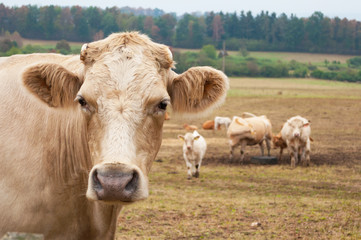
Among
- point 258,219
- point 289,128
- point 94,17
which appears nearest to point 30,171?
point 258,219

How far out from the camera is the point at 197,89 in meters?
4.54

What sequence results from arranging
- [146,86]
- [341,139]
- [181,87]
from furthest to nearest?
1. [341,139]
2. [181,87]
3. [146,86]

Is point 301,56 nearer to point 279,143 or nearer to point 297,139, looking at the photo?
point 279,143

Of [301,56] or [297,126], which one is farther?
[301,56]

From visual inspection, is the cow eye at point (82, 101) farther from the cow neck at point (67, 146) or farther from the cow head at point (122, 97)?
the cow neck at point (67, 146)

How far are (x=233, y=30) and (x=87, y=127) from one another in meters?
106

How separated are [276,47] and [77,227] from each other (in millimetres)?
98447

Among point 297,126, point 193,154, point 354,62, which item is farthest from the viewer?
point 354,62

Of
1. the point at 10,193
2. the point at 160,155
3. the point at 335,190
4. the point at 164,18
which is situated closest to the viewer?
the point at 10,193

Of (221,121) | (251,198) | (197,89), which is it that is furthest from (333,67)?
(197,89)

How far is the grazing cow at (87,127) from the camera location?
3.64m

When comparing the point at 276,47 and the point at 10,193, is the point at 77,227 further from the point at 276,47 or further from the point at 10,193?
the point at 276,47

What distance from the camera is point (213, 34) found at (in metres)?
102

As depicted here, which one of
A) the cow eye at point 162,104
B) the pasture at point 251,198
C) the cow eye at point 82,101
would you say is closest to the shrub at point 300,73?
the pasture at point 251,198
